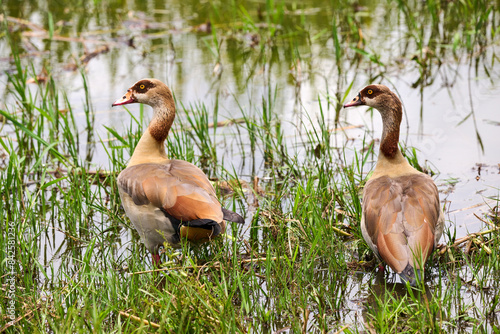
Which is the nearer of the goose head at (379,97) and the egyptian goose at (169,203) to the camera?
the egyptian goose at (169,203)

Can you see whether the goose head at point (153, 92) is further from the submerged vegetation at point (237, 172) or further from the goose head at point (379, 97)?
the goose head at point (379, 97)

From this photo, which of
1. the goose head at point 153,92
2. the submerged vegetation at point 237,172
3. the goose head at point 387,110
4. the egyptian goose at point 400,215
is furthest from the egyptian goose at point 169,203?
the goose head at point 387,110

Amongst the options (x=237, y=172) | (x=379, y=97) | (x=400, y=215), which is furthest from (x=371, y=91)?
(x=237, y=172)

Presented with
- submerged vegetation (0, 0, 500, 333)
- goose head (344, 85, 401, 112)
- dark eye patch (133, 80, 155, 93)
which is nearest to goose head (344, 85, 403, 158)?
goose head (344, 85, 401, 112)

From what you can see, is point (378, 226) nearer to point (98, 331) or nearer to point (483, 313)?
point (483, 313)

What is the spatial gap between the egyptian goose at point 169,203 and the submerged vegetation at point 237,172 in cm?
18

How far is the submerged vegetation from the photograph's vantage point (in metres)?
3.58

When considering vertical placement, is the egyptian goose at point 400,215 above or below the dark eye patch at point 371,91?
below

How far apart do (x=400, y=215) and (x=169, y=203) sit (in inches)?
Answer: 56.7

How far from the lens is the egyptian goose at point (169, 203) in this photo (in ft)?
13.7

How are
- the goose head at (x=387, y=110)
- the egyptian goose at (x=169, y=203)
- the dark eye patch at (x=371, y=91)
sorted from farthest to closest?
the dark eye patch at (x=371, y=91) → the goose head at (x=387, y=110) → the egyptian goose at (x=169, y=203)

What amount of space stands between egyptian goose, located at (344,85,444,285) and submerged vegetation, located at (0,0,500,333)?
0.22 m

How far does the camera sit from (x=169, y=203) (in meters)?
4.26

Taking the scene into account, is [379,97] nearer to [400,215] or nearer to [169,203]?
[400,215]
